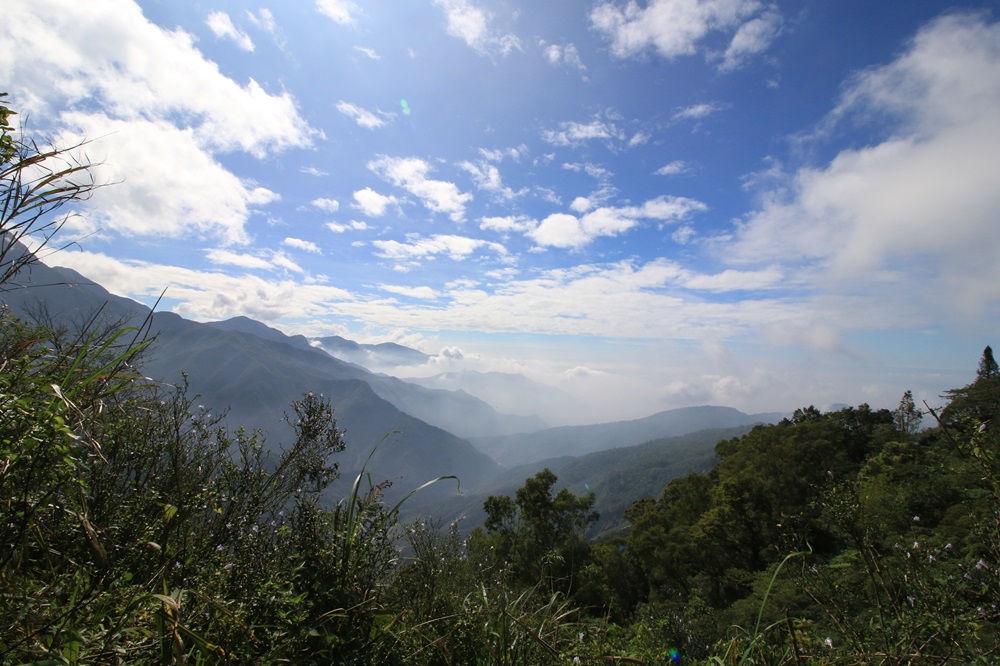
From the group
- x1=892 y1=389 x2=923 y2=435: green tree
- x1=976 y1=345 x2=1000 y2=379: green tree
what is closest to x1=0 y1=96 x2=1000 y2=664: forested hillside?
x1=892 y1=389 x2=923 y2=435: green tree

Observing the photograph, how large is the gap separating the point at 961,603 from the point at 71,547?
4.84 meters

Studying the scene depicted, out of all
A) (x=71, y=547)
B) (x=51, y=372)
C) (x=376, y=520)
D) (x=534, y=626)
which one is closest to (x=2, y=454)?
(x=51, y=372)

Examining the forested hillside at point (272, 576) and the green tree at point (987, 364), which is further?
the green tree at point (987, 364)

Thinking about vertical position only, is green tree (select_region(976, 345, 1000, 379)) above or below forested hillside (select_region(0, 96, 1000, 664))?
above

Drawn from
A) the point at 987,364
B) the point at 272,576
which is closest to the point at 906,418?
the point at 987,364

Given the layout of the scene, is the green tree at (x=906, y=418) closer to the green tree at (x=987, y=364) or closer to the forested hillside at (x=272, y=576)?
the green tree at (x=987, y=364)

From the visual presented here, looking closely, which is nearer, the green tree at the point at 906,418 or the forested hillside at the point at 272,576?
the forested hillside at the point at 272,576

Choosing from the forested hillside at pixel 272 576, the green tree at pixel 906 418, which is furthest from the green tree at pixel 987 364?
the forested hillside at pixel 272 576

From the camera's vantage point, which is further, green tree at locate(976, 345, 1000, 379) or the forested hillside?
green tree at locate(976, 345, 1000, 379)

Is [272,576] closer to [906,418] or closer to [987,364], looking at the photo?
[906,418]

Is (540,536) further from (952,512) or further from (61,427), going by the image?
(61,427)

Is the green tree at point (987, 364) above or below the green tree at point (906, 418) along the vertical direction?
above

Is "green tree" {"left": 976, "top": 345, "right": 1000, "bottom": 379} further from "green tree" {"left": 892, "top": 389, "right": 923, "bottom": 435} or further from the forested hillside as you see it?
the forested hillside

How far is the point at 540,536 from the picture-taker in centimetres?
2698
